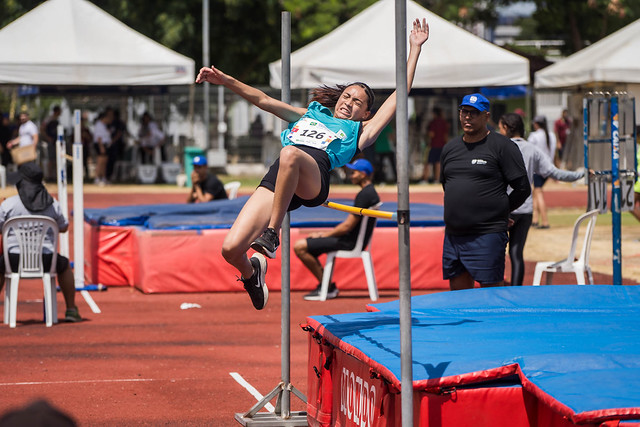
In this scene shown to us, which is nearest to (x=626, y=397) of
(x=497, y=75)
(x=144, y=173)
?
(x=497, y=75)

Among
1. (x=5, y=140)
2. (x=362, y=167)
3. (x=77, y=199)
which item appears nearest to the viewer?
(x=362, y=167)

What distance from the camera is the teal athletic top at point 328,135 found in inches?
210

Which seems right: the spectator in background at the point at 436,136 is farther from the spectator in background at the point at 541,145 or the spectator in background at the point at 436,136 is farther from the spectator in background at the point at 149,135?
the spectator in background at the point at 541,145

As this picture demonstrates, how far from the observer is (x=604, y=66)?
21469 mm

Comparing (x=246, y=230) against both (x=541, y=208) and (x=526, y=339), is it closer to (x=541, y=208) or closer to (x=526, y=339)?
(x=526, y=339)

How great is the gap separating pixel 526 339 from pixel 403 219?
1.17 metres

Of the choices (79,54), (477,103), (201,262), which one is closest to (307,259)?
(201,262)

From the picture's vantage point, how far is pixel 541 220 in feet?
58.1

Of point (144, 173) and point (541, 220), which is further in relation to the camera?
point (144, 173)

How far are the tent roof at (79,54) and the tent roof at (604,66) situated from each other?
317 inches

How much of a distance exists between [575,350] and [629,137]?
5.36m

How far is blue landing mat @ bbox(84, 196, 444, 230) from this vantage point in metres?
11.6

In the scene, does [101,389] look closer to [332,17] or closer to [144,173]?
[144,173]

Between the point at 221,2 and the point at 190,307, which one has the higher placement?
the point at 221,2
